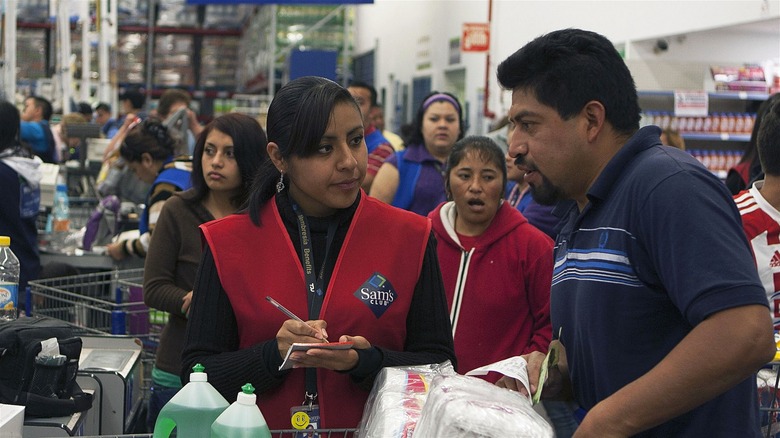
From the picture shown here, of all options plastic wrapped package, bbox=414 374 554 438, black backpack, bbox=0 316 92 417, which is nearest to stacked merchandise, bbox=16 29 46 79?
black backpack, bbox=0 316 92 417

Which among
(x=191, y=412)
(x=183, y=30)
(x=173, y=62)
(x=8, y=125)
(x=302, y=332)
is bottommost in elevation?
(x=191, y=412)

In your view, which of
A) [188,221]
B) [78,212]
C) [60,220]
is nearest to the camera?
[188,221]

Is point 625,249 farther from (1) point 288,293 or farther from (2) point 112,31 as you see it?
(2) point 112,31

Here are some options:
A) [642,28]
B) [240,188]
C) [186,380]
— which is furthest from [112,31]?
[186,380]

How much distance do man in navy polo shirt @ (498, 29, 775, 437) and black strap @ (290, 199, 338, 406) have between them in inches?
19.4

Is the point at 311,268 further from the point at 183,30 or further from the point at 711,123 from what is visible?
the point at 183,30

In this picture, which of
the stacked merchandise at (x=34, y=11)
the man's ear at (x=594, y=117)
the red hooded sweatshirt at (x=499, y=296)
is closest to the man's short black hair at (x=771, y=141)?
the red hooded sweatshirt at (x=499, y=296)

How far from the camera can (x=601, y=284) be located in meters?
1.83

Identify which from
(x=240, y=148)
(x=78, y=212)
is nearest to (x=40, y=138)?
(x=78, y=212)

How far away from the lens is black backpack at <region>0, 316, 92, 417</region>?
2.57 meters

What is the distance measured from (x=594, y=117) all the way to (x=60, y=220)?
5.76 m

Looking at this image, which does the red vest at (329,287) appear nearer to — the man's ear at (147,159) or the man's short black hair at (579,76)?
the man's short black hair at (579,76)

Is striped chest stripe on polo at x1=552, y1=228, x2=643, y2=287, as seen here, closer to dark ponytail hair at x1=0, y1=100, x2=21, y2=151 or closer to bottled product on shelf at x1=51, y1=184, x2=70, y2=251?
dark ponytail hair at x1=0, y1=100, x2=21, y2=151

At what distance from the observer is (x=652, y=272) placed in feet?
5.74
